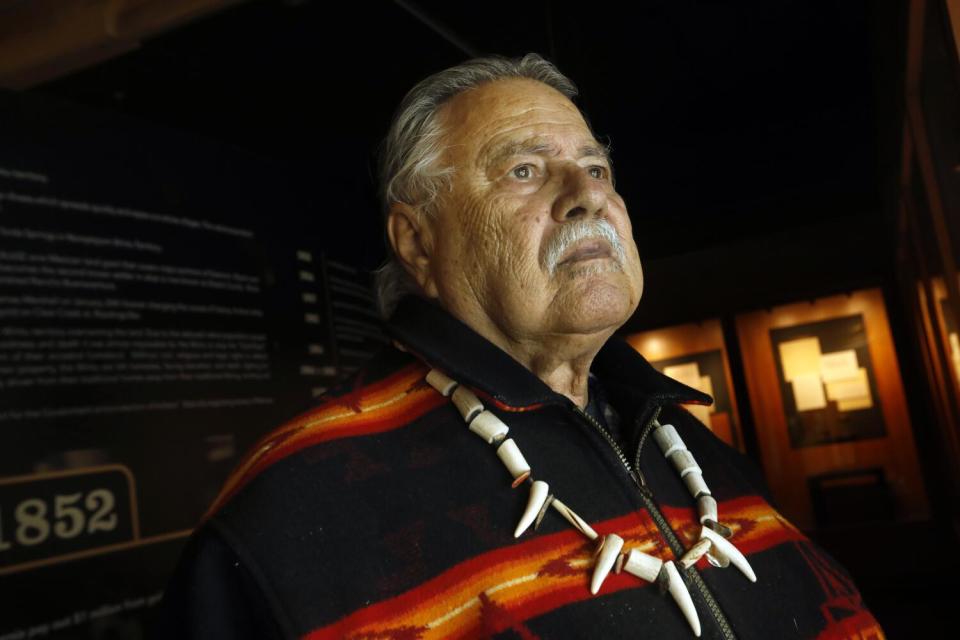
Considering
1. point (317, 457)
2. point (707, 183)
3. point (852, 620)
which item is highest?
point (707, 183)

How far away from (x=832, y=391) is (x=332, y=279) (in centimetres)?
254

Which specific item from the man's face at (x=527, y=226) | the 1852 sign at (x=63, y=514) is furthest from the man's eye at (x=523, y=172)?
the 1852 sign at (x=63, y=514)

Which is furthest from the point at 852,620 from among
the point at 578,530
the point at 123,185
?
the point at 123,185

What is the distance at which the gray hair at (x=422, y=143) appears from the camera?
1.50 m

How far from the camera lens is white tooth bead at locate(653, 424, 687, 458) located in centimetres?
141

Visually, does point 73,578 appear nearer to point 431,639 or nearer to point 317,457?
point 317,457

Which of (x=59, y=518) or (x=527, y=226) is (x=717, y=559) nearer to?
(x=527, y=226)

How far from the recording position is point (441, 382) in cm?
129

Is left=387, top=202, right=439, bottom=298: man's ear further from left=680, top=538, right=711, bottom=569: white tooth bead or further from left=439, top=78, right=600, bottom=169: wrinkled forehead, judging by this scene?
left=680, top=538, right=711, bottom=569: white tooth bead

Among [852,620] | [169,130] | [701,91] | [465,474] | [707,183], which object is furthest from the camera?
[707,183]

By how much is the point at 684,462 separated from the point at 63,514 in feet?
4.87

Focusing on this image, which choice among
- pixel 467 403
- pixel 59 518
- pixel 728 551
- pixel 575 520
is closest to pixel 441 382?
pixel 467 403

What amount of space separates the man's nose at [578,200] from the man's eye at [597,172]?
143mm

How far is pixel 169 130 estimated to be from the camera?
98.4 inches
